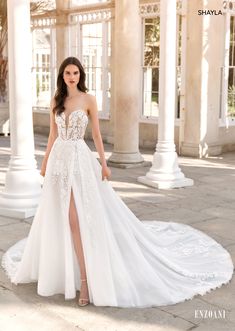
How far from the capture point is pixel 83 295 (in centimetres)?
331

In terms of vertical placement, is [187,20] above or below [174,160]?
above

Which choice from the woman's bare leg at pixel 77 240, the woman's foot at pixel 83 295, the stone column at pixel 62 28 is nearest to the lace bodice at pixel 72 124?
the woman's bare leg at pixel 77 240

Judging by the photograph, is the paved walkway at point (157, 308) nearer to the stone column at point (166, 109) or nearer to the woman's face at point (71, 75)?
the stone column at point (166, 109)

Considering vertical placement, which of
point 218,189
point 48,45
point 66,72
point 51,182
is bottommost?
point 218,189

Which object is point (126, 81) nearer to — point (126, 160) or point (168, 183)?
point (126, 160)

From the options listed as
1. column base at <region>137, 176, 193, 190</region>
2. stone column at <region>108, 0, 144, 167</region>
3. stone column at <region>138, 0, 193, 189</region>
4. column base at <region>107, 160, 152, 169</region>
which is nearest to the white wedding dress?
column base at <region>137, 176, 193, 190</region>

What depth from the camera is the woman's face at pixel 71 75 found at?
3434 mm

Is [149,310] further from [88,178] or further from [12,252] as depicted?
[12,252]

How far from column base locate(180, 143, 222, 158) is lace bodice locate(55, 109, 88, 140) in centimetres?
647

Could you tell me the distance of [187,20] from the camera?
9.69 meters

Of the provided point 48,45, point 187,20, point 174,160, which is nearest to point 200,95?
point 187,20

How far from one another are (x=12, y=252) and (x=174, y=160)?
11.4 feet

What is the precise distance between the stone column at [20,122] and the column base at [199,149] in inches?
185

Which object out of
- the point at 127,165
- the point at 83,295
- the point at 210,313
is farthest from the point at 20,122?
the point at 127,165
